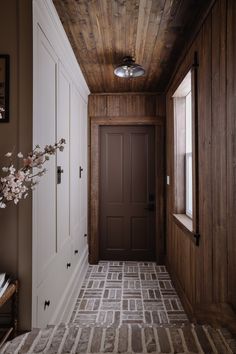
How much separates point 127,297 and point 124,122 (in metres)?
2.49

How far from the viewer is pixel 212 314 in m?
1.94

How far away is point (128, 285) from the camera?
11.8 feet

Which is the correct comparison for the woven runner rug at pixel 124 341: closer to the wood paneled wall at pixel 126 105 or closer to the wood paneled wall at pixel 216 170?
the wood paneled wall at pixel 216 170

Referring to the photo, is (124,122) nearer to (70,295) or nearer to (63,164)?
(63,164)

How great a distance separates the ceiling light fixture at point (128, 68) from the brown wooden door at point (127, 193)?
1366 mm

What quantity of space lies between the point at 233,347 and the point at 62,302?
1.62 metres

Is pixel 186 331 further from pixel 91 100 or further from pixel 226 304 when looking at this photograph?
pixel 91 100

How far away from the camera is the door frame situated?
4.32 m

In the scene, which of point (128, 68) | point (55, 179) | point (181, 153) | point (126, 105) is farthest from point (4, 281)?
point (126, 105)

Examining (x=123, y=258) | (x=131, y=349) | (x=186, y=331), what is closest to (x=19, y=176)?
(x=131, y=349)

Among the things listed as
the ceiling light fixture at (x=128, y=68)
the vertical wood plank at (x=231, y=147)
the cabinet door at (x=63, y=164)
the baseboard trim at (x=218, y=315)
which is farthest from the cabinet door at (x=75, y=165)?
the vertical wood plank at (x=231, y=147)

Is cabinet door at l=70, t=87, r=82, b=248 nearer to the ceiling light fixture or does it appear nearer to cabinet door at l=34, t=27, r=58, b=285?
the ceiling light fixture

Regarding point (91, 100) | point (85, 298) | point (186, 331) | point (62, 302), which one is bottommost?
point (85, 298)

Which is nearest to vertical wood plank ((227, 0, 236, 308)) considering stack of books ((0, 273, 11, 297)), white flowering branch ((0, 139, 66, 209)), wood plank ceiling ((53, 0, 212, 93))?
wood plank ceiling ((53, 0, 212, 93))
